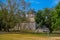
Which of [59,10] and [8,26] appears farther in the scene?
[8,26]

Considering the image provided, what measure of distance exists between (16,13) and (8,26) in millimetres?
4132

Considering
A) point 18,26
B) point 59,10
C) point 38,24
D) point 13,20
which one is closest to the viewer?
point 59,10

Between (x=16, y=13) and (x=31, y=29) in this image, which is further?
(x=31, y=29)

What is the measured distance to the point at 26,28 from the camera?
54.1 metres

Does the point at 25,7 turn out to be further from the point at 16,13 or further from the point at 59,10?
the point at 59,10

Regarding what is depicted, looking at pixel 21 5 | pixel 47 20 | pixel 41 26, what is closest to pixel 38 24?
pixel 41 26

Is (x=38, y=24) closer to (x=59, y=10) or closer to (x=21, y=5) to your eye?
(x=21, y=5)

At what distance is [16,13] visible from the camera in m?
48.3

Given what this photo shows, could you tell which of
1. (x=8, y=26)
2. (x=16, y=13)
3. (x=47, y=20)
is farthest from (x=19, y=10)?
(x=47, y=20)

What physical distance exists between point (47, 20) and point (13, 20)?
380 inches

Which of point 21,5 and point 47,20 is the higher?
point 21,5

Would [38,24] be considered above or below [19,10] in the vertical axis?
below

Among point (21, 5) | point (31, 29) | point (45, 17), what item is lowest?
point (31, 29)

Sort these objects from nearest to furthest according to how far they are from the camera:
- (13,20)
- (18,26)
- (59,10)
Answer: (59,10)
(13,20)
(18,26)
